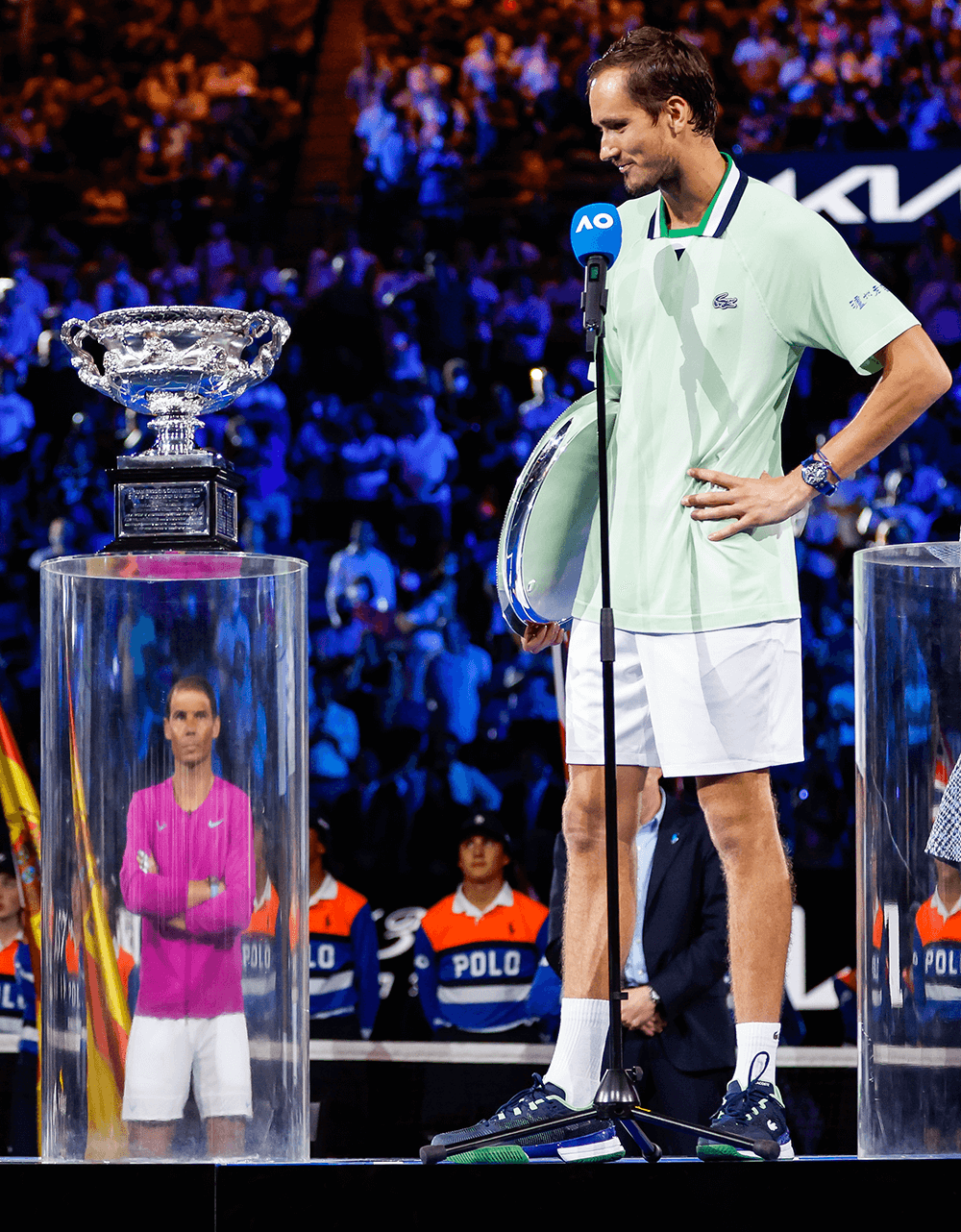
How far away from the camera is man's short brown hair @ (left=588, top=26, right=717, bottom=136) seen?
2.07 meters

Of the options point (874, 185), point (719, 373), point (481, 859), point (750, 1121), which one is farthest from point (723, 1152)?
point (874, 185)

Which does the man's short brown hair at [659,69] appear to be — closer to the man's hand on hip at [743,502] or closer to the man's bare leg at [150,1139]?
the man's hand on hip at [743,502]

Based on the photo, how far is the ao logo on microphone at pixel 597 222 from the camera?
194 cm

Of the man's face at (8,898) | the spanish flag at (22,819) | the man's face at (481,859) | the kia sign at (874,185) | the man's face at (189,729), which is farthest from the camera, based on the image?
the kia sign at (874,185)

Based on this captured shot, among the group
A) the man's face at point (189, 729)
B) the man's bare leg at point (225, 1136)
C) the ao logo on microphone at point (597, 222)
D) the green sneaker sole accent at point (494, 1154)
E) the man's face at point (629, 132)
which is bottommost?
the man's bare leg at point (225, 1136)

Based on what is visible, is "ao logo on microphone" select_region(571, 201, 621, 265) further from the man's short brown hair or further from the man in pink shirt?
the man in pink shirt

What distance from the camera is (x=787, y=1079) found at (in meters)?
4.26

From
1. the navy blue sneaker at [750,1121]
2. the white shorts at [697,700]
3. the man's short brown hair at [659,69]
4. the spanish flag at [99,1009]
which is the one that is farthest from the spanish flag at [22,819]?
the man's short brown hair at [659,69]

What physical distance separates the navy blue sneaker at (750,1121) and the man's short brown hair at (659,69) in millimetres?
1319

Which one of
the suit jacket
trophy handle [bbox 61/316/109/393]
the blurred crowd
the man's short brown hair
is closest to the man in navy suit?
the suit jacket

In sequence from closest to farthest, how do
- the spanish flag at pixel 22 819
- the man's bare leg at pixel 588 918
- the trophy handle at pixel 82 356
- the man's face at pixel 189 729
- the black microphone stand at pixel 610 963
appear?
1. the black microphone stand at pixel 610 963
2. the man's bare leg at pixel 588 918
3. the man's face at pixel 189 729
4. the trophy handle at pixel 82 356
5. the spanish flag at pixel 22 819

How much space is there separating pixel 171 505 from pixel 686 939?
1.49 meters

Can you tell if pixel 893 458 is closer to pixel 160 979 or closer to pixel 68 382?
pixel 68 382

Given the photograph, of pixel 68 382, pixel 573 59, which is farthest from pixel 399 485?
pixel 573 59
